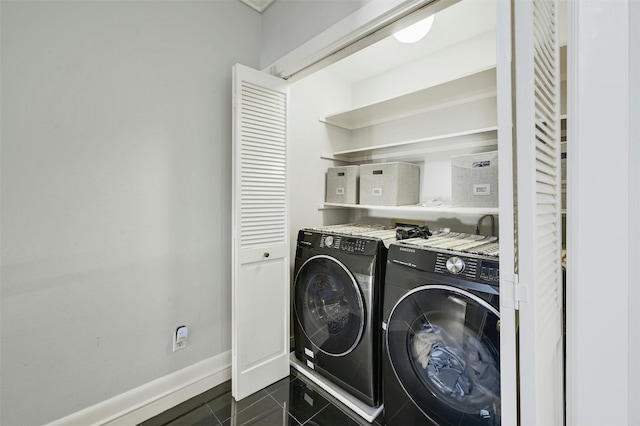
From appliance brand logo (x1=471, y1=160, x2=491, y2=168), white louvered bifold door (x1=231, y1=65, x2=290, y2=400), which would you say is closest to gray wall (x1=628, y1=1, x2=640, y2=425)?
appliance brand logo (x1=471, y1=160, x2=491, y2=168)

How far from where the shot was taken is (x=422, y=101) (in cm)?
215

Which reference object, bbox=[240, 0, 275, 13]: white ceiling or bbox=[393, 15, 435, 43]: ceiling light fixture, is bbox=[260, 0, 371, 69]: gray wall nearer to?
bbox=[240, 0, 275, 13]: white ceiling

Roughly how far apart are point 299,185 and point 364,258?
3.18 ft

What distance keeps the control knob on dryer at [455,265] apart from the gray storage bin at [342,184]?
1.15 metres

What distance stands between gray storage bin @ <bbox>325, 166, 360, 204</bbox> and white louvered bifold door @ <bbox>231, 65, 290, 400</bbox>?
2.02 feet

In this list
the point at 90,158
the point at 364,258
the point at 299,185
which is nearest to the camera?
the point at 90,158

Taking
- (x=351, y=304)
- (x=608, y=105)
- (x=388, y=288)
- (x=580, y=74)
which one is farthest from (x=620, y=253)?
(x=351, y=304)

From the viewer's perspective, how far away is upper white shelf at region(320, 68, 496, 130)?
180 centimetres

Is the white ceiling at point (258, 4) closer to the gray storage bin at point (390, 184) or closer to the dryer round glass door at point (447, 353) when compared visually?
the gray storage bin at point (390, 184)

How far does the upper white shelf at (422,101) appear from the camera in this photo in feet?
5.90

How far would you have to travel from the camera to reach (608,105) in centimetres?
74

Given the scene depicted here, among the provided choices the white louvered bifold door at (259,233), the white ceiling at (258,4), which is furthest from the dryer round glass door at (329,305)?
the white ceiling at (258,4)

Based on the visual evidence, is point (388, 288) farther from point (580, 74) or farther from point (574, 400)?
point (580, 74)

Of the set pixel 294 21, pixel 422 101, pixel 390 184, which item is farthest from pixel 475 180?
pixel 294 21
